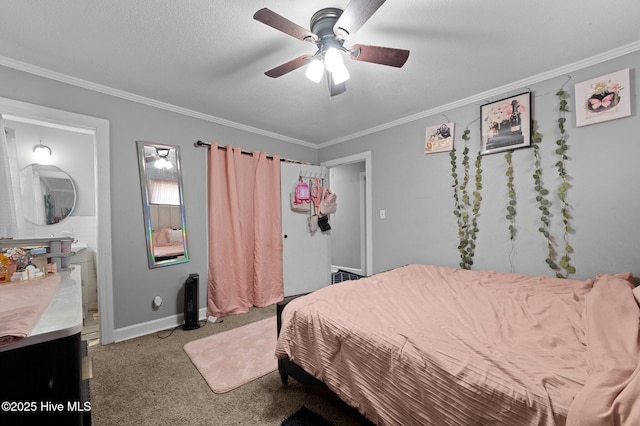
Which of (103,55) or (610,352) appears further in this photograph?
(103,55)

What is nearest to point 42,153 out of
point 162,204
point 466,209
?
point 162,204

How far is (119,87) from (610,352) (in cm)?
355

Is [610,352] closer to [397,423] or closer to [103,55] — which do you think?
[397,423]

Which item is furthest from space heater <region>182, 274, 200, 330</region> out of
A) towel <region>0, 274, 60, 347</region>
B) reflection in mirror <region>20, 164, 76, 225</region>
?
reflection in mirror <region>20, 164, 76, 225</region>

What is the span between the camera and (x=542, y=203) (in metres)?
2.16

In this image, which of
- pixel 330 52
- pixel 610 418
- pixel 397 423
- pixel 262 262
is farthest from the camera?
pixel 262 262

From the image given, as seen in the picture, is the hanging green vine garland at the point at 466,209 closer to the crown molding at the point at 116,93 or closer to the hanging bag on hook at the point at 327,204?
the hanging bag on hook at the point at 327,204

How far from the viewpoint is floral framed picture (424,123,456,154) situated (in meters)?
2.71

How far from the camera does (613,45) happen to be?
1803 mm

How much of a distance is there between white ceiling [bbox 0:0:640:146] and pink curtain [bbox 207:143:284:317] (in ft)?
2.64

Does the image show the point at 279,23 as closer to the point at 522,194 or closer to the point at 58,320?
the point at 58,320

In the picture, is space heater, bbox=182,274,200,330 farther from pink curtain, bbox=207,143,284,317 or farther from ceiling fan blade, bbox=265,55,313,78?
ceiling fan blade, bbox=265,55,313,78

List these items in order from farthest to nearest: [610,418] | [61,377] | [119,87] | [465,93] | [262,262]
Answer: [262,262], [465,93], [119,87], [61,377], [610,418]

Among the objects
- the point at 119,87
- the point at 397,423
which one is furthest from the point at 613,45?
the point at 119,87
